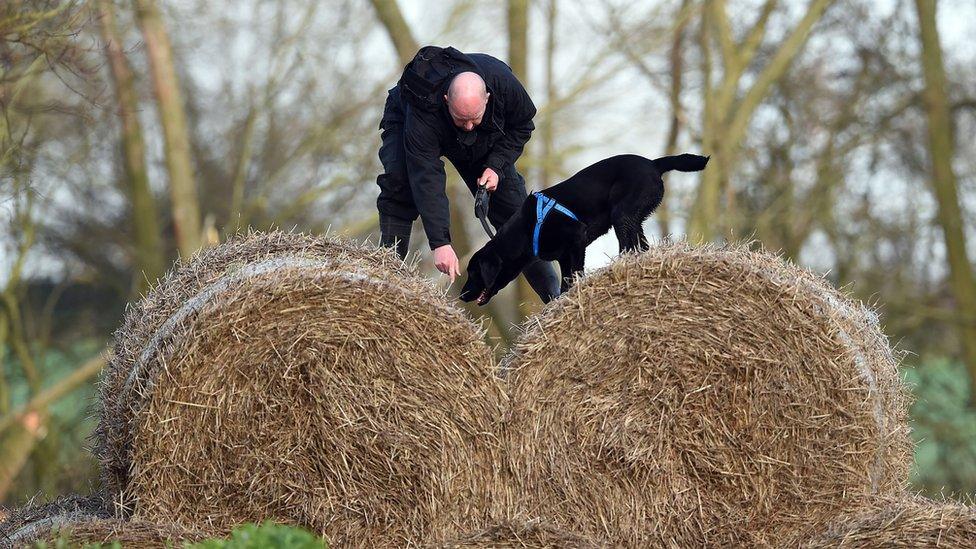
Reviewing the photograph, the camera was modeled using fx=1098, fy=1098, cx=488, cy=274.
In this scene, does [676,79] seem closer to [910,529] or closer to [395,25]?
[395,25]

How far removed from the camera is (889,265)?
18781 mm

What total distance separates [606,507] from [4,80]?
415cm

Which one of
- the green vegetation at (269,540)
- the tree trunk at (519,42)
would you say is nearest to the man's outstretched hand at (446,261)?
the green vegetation at (269,540)

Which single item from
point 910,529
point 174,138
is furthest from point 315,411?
point 174,138

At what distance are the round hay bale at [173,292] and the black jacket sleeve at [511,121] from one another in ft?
3.65

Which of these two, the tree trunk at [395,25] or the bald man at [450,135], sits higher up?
the tree trunk at [395,25]

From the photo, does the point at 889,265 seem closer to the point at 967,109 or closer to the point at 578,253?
the point at 967,109

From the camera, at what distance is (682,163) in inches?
243

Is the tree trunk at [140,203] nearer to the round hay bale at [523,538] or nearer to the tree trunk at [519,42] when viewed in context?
the tree trunk at [519,42]

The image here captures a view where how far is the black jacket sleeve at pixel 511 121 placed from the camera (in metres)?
6.08

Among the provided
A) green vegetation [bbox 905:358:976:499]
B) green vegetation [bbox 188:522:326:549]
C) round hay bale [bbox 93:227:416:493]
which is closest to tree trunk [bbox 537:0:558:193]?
green vegetation [bbox 905:358:976:499]

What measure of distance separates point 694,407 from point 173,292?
2610 mm

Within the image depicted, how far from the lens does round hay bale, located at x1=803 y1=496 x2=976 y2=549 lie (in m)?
4.35

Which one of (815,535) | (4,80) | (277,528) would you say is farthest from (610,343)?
(4,80)
